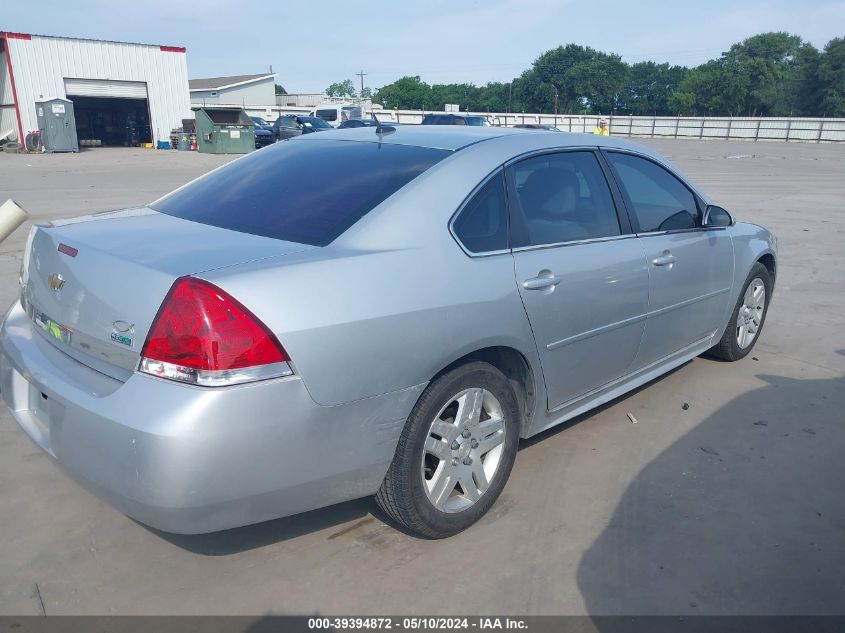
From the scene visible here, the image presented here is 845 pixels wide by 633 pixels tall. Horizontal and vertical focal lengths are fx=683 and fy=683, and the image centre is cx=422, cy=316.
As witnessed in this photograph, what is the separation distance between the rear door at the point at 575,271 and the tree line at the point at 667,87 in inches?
2989

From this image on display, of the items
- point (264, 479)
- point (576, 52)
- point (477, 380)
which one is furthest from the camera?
point (576, 52)

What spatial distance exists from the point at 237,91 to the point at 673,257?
224 feet

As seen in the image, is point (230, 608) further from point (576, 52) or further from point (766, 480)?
point (576, 52)

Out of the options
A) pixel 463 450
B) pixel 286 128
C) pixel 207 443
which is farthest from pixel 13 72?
pixel 207 443

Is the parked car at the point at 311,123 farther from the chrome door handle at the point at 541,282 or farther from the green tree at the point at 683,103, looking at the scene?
the green tree at the point at 683,103

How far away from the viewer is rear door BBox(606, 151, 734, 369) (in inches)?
148

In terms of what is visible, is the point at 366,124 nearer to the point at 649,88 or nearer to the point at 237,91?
the point at 237,91

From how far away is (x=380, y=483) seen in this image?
2607mm

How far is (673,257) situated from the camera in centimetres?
386

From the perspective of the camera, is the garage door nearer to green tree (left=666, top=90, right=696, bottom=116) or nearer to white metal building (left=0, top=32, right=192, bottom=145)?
white metal building (left=0, top=32, right=192, bottom=145)

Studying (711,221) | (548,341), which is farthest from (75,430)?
(711,221)

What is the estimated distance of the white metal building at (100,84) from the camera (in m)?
30.9

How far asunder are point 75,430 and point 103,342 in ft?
1.02

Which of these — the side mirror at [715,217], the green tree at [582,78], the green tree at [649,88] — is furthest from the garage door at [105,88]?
the green tree at [649,88]
